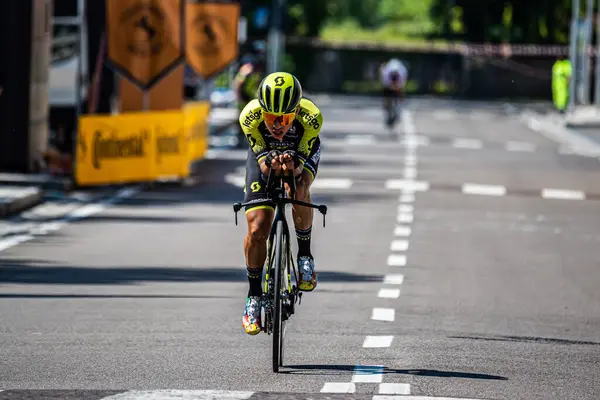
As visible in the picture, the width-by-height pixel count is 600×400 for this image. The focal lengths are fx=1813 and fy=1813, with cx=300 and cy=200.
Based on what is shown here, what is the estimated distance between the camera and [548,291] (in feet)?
48.4

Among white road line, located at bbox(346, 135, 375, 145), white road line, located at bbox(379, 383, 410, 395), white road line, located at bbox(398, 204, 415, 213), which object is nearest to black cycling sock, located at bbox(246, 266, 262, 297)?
white road line, located at bbox(379, 383, 410, 395)

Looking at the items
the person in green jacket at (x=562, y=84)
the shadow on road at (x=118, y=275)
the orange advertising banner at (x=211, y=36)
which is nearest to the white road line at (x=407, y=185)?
the orange advertising banner at (x=211, y=36)

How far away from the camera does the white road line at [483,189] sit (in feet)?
85.4

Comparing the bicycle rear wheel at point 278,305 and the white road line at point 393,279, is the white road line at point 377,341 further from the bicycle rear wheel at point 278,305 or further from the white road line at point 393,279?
the white road line at point 393,279

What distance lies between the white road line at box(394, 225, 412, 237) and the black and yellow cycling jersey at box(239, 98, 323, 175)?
29.4ft

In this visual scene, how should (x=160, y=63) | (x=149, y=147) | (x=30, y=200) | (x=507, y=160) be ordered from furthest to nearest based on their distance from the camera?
(x=507, y=160) < (x=160, y=63) < (x=149, y=147) < (x=30, y=200)

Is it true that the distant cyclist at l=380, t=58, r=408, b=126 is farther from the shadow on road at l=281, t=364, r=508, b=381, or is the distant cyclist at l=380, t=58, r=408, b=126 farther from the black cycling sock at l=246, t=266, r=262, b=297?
the shadow on road at l=281, t=364, r=508, b=381

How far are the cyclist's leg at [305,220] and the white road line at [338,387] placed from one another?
1.31 meters

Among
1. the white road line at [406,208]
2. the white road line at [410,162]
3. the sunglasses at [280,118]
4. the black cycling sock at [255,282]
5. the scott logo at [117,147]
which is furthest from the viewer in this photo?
the white road line at [410,162]

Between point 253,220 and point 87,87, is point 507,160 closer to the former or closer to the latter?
point 87,87

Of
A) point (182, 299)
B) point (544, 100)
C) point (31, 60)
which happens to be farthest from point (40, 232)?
point (544, 100)

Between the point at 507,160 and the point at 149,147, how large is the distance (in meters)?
10.6

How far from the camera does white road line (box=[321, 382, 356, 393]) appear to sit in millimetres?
9352

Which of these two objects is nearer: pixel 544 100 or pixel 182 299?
pixel 182 299
